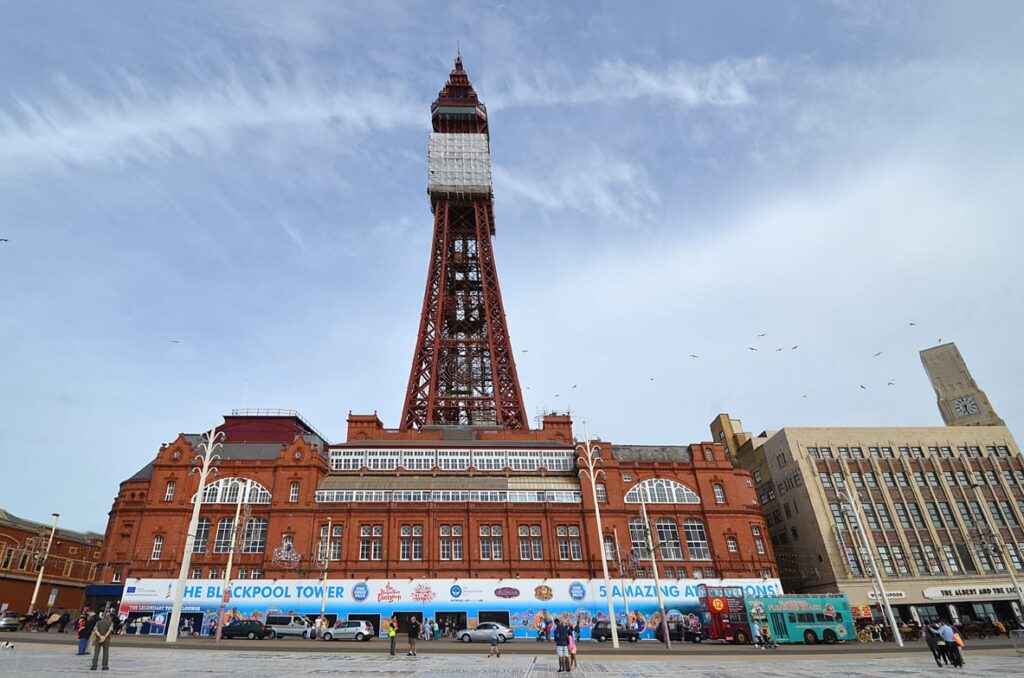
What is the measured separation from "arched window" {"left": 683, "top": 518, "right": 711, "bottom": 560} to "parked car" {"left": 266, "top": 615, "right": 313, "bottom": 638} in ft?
103

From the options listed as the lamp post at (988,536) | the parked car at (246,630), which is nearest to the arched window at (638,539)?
the parked car at (246,630)

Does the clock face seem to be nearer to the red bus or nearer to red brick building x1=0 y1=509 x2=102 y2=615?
the red bus

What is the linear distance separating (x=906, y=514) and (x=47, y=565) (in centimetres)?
9674

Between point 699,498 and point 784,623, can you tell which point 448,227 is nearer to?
point 699,498

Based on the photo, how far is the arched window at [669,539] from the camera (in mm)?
49000

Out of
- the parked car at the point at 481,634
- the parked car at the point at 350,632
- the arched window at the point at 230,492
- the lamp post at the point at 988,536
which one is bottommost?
the parked car at the point at 481,634

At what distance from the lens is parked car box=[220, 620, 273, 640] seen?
37.1 meters

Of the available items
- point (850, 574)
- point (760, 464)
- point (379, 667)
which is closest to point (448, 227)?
point (760, 464)

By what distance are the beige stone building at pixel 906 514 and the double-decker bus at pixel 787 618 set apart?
60.7 ft

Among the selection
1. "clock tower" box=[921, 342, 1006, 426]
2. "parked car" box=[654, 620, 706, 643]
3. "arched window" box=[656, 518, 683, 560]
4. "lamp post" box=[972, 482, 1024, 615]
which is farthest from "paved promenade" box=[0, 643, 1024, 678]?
"clock tower" box=[921, 342, 1006, 426]

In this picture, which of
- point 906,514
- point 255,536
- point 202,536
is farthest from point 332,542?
point 906,514

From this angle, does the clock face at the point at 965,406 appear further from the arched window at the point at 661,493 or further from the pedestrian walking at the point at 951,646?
the pedestrian walking at the point at 951,646

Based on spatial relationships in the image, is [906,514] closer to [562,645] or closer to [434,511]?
[434,511]

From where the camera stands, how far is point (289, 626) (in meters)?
39.2
